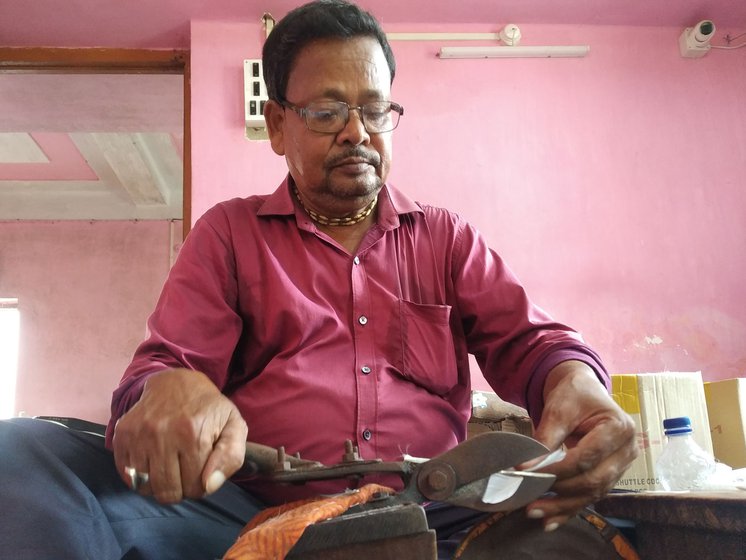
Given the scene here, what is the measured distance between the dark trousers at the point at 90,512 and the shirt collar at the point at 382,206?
564 millimetres

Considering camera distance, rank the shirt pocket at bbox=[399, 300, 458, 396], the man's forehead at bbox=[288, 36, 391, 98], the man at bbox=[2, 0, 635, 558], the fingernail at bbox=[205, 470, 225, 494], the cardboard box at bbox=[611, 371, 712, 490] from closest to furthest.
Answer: the fingernail at bbox=[205, 470, 225, 494], the man at bbox=[2, 0, 635, 558], the shirt pocket at bbox=[399, 300, 458, 396], the man's forehead at bbox=[288, 36, 391, 98], the cardboard box at bbox=[611, 371, 712, 490]

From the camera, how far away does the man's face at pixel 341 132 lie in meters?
1.37

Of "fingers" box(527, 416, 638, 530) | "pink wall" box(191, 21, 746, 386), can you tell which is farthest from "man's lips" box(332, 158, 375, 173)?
"pink wall" box(191, 21, 746, 386)

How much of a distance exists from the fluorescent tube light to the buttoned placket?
1607 mm

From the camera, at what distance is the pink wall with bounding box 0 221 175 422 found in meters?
Result: 5.85

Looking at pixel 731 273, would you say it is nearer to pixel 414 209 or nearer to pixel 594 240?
pixel 594 240

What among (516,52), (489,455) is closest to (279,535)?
(489,455)

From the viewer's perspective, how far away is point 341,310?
4.34 feet

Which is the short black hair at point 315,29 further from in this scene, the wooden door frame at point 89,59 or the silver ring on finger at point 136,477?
the wooden door frame at point 89,59

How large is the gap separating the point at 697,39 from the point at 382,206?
6.46ft

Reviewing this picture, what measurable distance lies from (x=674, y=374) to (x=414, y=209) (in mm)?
1033

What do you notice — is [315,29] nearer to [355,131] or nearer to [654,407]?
[355,131]

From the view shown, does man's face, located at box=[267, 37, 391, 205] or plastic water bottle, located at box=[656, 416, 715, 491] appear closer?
man's face, located at box=[267, 37, 391, 205]

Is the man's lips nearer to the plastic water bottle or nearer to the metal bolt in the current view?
the metal bolt
